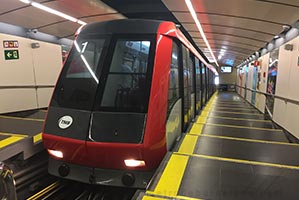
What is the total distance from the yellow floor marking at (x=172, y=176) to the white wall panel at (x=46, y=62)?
3.97 m

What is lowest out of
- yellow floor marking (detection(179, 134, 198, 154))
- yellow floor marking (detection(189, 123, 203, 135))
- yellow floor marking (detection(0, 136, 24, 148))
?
yellow floor marking (detection(189, 123, 203, 135))

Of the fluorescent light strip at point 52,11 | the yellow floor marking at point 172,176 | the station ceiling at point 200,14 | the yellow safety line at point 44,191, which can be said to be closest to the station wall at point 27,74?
the fluorescent light strip at point 52,11

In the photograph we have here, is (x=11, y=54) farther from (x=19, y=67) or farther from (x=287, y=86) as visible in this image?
(x=287, y=86)

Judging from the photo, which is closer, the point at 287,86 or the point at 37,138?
the point at 37,138

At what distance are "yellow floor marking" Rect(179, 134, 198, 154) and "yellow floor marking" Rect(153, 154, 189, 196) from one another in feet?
1.17

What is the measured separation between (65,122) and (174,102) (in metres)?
1.47

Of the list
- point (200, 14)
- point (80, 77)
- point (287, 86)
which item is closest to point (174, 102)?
point (80, 77)

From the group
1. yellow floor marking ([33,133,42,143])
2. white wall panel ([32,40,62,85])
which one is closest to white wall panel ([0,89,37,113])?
white wall panel ([32,40,62,85])

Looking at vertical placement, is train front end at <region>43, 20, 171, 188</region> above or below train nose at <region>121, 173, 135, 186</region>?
above

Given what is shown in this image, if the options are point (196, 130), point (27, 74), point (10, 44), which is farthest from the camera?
Result: point (27, 74)

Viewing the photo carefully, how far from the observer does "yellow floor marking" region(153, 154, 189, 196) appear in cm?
189

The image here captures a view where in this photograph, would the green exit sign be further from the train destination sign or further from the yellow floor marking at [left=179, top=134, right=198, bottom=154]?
the yellow floor marking at [left=179, top=134, right=198, bottom=154]

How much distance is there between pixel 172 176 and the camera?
218 cm

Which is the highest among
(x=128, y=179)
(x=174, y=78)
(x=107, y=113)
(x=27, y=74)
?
(x=27, y=74)
